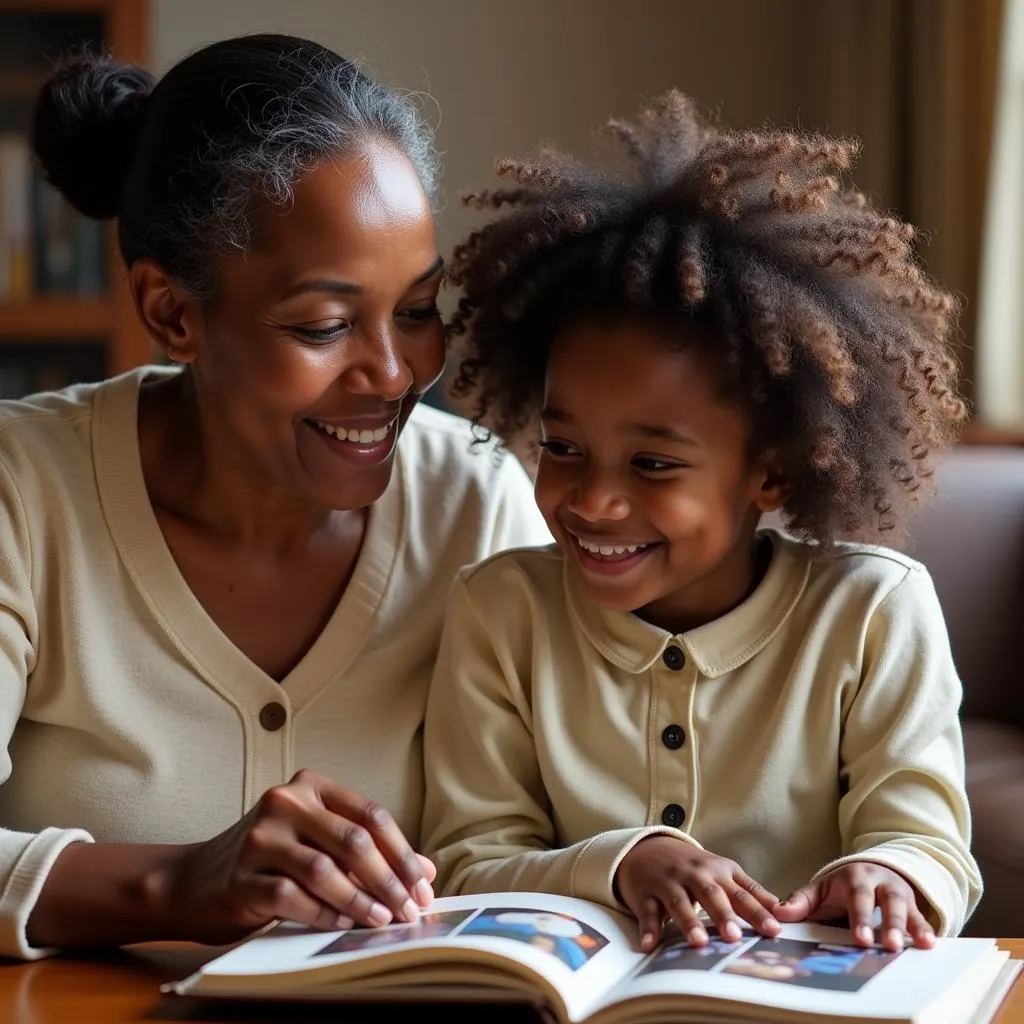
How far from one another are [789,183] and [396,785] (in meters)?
0.66

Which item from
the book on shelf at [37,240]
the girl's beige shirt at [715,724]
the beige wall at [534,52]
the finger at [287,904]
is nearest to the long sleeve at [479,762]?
the girl's beige shirt at [715,724]

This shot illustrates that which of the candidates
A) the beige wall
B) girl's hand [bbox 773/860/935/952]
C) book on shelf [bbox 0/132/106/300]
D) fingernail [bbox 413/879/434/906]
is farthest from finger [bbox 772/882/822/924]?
the beige wall

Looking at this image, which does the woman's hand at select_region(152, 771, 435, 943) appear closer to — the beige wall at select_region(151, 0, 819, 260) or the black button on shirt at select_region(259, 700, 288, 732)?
the black button on shirt at select_region(259, 700, 288, 732)

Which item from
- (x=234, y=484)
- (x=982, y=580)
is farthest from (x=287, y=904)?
(x=982, y=580)

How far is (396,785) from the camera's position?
60.7 inches

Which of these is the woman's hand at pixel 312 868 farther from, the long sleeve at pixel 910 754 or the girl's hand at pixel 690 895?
the long sleeve at pixel 910 754

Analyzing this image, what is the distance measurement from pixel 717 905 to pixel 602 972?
11 centimetres

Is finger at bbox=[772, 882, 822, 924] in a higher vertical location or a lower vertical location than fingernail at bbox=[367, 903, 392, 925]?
lower

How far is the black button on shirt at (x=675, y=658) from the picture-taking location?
1.44 m

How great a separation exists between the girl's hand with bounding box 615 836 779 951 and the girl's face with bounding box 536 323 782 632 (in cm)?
29

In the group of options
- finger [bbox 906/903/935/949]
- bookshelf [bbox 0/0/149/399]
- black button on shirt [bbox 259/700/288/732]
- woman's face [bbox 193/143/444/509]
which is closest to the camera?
finger [bbox 906/903/935/949]

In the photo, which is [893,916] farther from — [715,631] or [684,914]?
[715,631]

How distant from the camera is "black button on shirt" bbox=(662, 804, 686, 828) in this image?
1.40m

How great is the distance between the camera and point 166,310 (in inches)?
59.4
